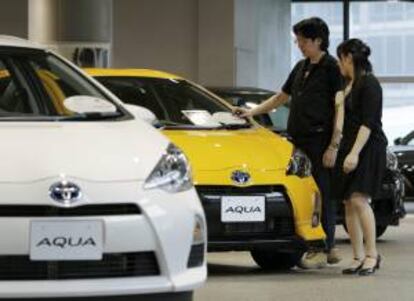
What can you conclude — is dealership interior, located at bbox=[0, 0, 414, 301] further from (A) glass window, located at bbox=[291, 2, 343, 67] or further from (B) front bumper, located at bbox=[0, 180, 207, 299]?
(A) glass window, located at bbox=[291, 2, 343, 67]

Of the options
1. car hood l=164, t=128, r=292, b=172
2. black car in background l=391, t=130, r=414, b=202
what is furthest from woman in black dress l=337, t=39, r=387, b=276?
black car in background l=391, t=130, r=414, b=202

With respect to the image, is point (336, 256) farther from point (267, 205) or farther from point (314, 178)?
point (267, 205)

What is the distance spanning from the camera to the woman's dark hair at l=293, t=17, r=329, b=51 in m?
7.34

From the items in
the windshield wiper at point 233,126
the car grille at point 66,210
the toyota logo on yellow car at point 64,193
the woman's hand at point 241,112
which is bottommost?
the car grille at point 66,210

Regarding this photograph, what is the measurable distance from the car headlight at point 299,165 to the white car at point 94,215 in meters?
2.27

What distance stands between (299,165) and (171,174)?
2539 mm

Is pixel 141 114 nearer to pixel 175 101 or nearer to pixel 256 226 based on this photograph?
pixel 256 226

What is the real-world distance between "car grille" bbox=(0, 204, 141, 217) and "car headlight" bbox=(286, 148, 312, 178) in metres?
2.66

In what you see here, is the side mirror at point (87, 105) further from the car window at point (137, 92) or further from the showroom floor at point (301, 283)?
the car window at point (137, 92)

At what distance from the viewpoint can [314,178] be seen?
722 centimetres

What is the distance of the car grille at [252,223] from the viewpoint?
250 inches

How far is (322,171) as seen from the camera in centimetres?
726

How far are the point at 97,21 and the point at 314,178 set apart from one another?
648cm

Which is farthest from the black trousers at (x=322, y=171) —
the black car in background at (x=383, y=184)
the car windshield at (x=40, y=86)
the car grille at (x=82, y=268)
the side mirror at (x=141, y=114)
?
the car grille at (x=82, y=268)
